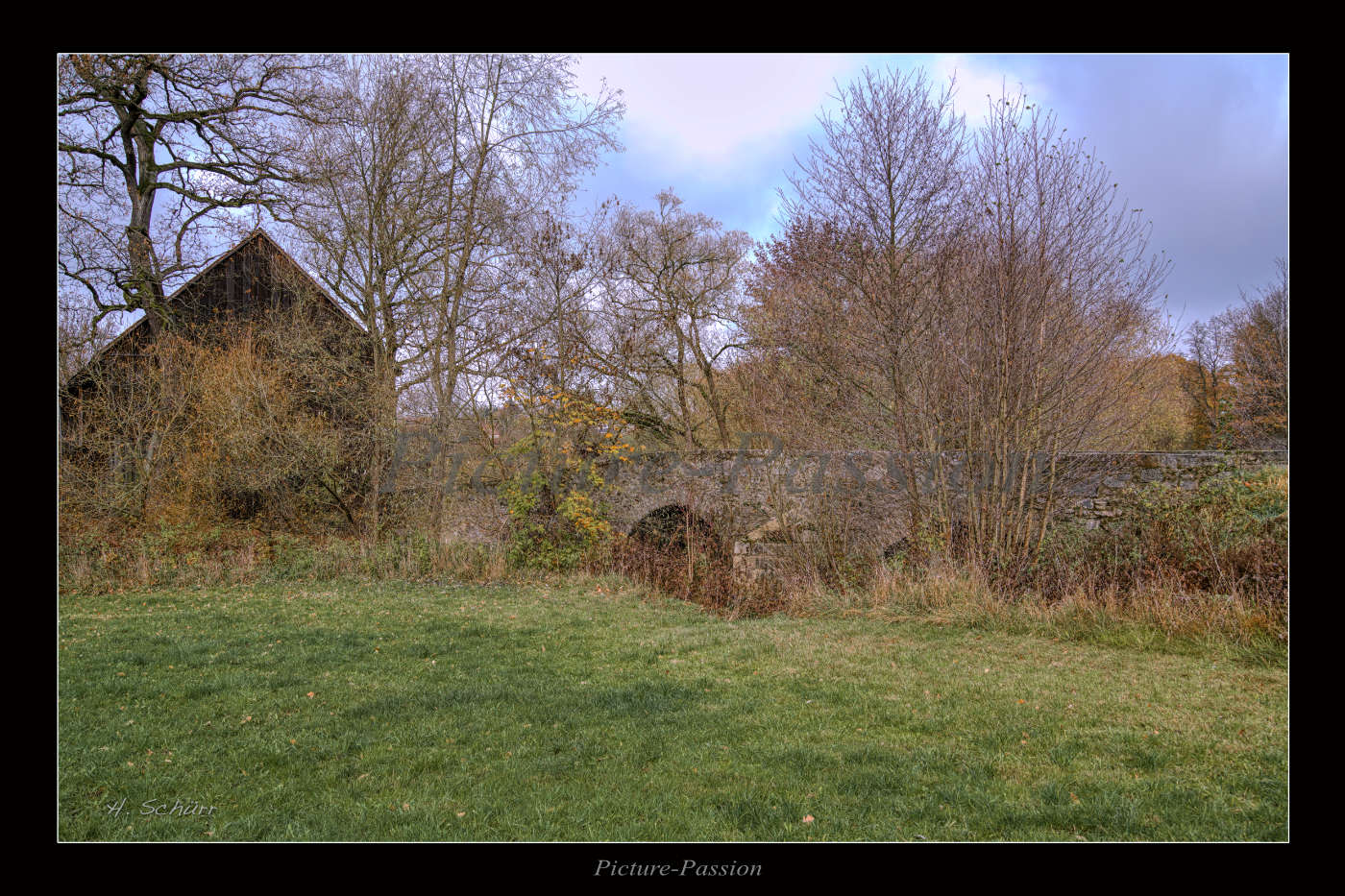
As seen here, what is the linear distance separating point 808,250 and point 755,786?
6.97 metres

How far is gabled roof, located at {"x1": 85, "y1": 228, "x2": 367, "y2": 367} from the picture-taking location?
988 cm

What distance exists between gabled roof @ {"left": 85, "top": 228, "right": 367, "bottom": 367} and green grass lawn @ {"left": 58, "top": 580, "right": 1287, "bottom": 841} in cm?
539

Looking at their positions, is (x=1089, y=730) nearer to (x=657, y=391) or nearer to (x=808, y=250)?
(x=808, y=250)

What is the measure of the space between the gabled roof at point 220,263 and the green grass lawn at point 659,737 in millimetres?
5395

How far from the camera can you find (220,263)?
11.6 metres

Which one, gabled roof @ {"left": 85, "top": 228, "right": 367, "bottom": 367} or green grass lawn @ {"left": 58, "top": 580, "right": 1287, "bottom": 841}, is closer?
green grass lawn @ {"left": 58, "top": 580, "right": 1287, "bottom": 841}

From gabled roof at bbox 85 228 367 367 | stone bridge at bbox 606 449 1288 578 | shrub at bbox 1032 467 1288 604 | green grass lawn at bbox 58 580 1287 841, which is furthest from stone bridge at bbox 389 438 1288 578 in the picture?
gabled roof at bbox 85 228 367 367

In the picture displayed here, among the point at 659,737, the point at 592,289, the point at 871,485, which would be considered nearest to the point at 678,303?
the point at 592,289

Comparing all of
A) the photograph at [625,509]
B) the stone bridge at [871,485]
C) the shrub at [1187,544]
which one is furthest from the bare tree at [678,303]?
the shrub at [1187,544]

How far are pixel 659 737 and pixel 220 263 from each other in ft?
38.7

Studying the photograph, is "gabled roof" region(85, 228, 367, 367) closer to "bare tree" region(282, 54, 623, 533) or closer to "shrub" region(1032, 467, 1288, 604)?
"bare tree" region(282, 54, 623, 533)

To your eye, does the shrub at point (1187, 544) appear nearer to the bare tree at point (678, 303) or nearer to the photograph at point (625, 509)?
the photograph at point (625, 509)

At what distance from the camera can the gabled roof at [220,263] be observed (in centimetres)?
988

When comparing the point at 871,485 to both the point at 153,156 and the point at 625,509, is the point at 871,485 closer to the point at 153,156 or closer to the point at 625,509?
the point at 625,509
